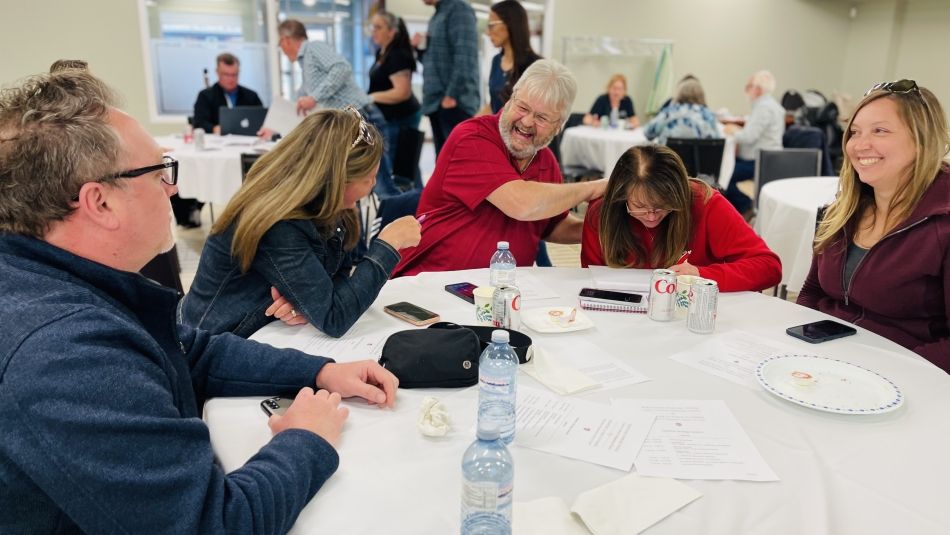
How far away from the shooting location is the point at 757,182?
14.4 ft

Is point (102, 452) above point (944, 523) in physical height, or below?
above

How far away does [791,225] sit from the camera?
3.19 metres

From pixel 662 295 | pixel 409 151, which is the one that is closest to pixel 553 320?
pixel 662 295

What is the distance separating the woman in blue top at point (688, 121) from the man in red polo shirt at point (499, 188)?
11.0 feet

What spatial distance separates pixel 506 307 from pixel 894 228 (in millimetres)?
1183

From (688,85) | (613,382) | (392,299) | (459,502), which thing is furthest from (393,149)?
(459,502)

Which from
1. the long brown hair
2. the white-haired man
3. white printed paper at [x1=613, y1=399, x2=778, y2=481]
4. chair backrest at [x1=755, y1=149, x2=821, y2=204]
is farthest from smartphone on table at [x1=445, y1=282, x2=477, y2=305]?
the white-haired man

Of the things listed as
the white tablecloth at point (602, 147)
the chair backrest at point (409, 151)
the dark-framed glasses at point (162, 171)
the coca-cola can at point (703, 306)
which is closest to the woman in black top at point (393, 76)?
the chair backrest at point (409, 151)

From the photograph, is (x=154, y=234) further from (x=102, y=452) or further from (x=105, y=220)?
(x=102, y=452)

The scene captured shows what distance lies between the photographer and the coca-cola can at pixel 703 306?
5.53 ft

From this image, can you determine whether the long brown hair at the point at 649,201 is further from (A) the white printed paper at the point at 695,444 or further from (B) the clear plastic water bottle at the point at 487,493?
(B) the clear plastic water bottle at the point at 487,493

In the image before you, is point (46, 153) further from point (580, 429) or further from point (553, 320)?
point (553, 320)

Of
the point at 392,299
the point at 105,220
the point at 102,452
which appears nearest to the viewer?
the point at 102,452

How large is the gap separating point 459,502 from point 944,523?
0.72 metres
